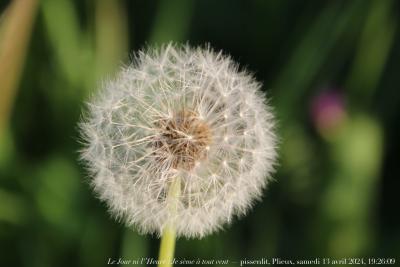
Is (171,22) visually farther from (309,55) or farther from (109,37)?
(309,55)

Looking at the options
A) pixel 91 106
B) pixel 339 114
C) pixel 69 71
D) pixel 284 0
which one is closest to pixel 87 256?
pixel 69 71

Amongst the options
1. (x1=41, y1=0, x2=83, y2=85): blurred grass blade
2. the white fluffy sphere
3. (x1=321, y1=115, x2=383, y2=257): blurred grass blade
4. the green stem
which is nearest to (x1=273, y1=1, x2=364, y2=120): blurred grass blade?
(x1=321, y1=115, x2=383, y2=257): blurred grass blade

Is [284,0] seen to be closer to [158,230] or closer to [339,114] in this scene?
[339,114]

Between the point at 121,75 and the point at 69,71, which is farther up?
the point at 69,71

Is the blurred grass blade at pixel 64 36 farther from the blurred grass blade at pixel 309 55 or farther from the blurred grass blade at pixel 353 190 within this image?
the blurred grass blade at pixel 353 190

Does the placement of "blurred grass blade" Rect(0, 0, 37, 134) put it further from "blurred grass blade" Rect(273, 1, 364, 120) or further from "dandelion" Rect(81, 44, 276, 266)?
"blurred grass blade" Rect(273, 1, 364, 120)

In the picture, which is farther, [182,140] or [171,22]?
[171,22]

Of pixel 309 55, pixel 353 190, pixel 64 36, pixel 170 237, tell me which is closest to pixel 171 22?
pixel 64 36
